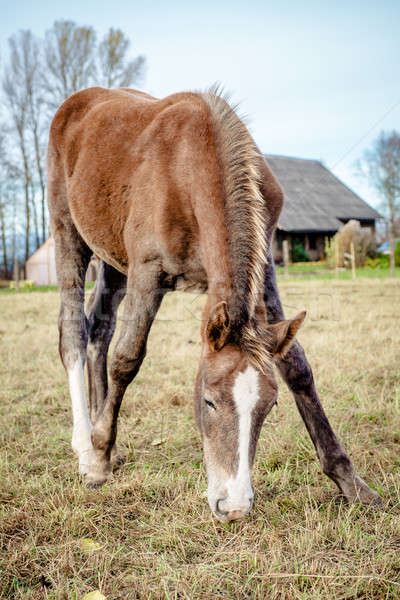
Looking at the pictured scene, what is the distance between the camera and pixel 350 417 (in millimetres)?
3535

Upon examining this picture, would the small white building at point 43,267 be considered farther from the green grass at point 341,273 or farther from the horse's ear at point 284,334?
the horse's ear at point 284,334

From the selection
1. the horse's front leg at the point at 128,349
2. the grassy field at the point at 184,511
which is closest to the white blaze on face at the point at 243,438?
the grassy field at the point at 184,511

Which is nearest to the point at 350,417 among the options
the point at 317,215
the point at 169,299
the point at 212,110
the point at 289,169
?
the point at 212,110

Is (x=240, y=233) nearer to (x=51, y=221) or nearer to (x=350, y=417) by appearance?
(x=350, y=417)

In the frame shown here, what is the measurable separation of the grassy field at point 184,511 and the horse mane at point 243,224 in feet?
2.86

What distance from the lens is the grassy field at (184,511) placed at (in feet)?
5.99

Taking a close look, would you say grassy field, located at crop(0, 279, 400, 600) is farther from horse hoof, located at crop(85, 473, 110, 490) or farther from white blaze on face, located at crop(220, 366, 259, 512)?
white blaze on face, located at crop(220, 366, 259, 512)

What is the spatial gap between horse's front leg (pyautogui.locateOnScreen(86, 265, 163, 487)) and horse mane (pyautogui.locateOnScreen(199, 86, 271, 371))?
65cm

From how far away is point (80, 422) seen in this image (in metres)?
3.22

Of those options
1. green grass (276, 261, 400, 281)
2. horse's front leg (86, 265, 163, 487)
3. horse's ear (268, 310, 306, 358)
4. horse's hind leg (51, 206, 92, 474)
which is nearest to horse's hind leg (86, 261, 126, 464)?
horse's hind leg (51, 206, 92, 474)

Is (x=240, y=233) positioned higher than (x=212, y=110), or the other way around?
(x=212, y=110)

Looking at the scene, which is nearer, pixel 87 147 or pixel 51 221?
pixel 87 147

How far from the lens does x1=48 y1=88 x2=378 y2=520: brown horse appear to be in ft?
6.65

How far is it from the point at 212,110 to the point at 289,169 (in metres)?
34.7
